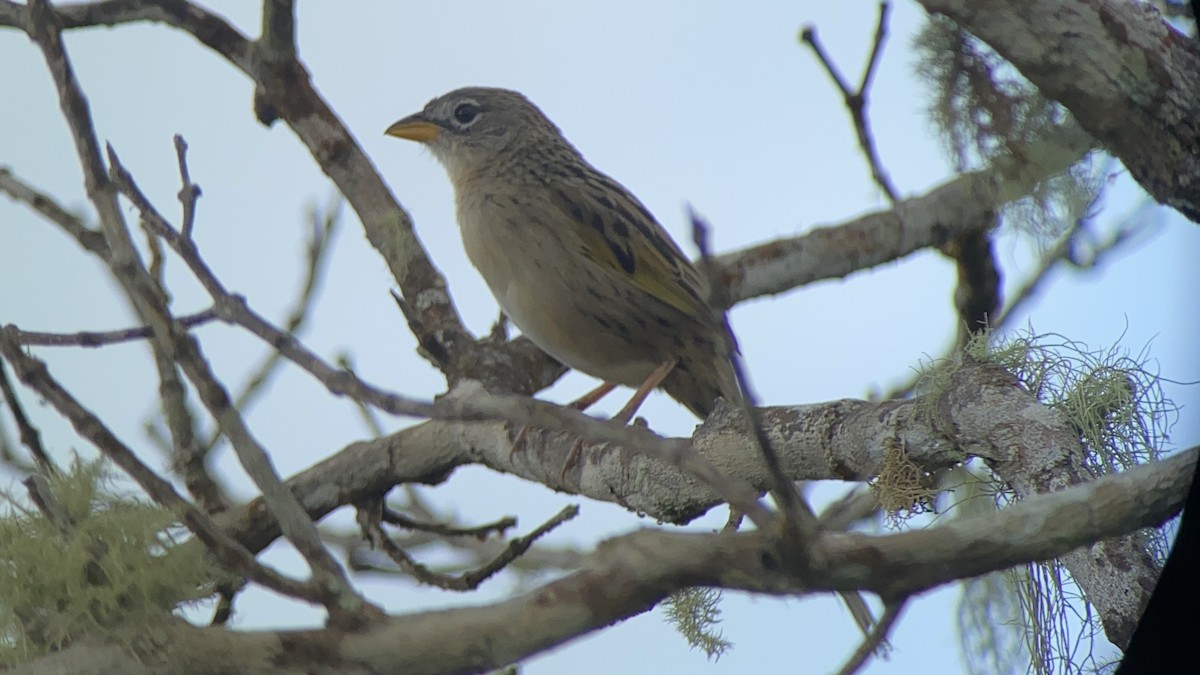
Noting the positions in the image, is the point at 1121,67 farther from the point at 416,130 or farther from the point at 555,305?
the point at 416,130

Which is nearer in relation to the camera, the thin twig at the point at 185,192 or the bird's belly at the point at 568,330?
the thin twig at the point at 185,192

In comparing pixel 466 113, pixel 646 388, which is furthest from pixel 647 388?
pixel 466 113

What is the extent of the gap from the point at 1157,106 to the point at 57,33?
2.05 metres

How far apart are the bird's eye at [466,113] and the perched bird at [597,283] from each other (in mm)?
395

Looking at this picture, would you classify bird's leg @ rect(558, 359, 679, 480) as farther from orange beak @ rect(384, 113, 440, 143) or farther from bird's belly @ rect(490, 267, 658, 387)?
orange beak @ rect(384, 113, 440, 143)

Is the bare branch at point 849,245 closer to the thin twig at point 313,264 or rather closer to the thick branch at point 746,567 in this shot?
the thin twig at point 313,264

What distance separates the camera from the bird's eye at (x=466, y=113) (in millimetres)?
4242

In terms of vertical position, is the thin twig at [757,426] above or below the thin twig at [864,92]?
below

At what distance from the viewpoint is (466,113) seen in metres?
4.26

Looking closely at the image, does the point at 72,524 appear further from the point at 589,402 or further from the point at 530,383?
the point at 589,402

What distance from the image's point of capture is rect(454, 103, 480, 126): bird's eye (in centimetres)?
424

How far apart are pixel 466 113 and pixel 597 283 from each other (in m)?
1.00

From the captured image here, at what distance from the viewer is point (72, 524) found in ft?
6.59

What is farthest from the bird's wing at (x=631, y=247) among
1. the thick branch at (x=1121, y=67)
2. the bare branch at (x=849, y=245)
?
the thick branch at (x=1121, y=67)
